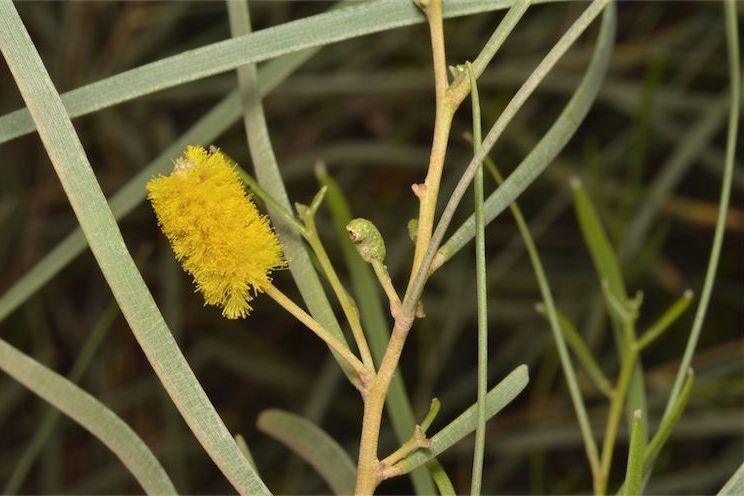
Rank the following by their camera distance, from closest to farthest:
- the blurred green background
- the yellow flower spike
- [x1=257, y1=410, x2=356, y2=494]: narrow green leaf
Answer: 1. the yellow flower spike
2. [x1=257, y1=410, x2=356, y2=494]: narrow green leaf
3. the blurred green background

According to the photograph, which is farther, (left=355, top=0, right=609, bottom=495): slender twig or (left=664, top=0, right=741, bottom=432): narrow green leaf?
(left=664, top=0, right=741, bottom=432): narrow green leaf

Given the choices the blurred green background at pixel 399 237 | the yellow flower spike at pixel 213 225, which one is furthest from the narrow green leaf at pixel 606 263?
the blurred green background at pixel 399 237

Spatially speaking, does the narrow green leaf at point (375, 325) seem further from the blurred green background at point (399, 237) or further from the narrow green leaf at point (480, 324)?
the blurred green background at point (399, 237)

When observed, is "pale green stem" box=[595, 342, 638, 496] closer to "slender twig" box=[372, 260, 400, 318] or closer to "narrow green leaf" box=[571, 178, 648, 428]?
"narrow green leaf" box=[571, 178, 648, 428]

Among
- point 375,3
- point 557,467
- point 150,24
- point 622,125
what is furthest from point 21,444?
point 375,3

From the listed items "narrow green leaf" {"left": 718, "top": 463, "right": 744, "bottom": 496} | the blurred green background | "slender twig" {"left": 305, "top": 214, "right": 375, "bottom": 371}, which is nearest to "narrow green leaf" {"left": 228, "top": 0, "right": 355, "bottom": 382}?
"slender twig" {"left": 305, "top": 214, "right": 375, "bottom": 371}

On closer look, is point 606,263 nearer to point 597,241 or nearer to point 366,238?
point 597,241
